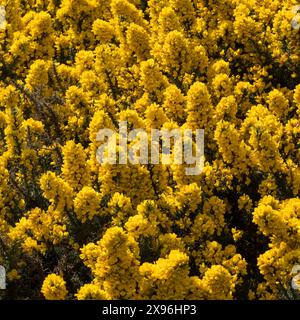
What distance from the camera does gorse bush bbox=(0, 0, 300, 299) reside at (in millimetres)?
9656

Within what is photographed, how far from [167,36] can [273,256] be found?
216 inches

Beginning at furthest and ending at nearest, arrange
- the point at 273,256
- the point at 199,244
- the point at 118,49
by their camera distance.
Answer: the point at 118,49 → the point at 199,244 → the point at 273,256

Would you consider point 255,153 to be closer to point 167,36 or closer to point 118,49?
point 167,36

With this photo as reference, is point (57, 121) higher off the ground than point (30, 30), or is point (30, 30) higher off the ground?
point (30, 30)

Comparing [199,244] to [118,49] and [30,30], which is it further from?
[30,30]

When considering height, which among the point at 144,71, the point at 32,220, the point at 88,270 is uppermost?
the point at 144,71

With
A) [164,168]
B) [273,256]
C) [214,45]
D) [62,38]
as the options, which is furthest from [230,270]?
[62,38]

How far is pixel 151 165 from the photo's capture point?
35.1ft

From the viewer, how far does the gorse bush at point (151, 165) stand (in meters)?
9.66

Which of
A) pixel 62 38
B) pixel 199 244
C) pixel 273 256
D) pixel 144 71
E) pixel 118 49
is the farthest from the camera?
pixel 62 38

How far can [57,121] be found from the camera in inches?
522

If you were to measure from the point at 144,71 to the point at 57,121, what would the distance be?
1986 mm

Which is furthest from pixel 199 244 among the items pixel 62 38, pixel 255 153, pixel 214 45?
pixel 62 38

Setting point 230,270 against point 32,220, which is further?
point 32,220
